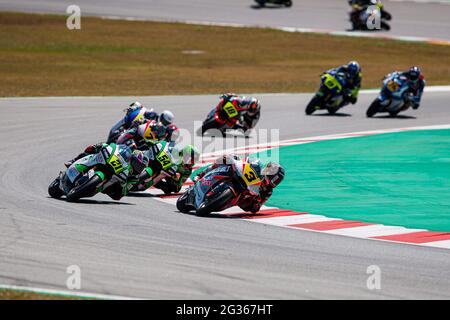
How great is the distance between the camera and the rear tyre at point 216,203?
14.1m

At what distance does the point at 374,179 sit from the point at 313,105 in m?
10.2

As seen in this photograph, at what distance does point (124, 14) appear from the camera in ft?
177

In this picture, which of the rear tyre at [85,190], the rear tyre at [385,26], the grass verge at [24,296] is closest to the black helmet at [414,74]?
the rear tyre at [85,190]

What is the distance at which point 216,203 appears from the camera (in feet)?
46.5

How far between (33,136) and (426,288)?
46.9 feet

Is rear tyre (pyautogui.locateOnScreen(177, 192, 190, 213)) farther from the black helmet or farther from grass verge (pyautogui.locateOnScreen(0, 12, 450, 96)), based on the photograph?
grass verge (pyautogui.locateOnScreen(0, 12, 450, 96))

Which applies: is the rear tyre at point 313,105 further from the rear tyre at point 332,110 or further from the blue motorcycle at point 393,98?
the blue motorcycle at point 393,98

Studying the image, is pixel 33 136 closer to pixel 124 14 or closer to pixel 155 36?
pixel 155 36

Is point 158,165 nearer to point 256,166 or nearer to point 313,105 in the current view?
point 256,166

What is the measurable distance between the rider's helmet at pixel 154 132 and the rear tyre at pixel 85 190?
89.9 inches

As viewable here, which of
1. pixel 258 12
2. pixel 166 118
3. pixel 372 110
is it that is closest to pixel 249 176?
pixel 166 118

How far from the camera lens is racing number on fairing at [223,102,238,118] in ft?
79.1

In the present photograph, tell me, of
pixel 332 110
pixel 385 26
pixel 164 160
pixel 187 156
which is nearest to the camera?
pixel 164 160

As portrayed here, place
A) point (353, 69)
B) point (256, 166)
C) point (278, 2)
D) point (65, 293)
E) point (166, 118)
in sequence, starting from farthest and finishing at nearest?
point (278, 2)
point (353, 69)
point (166, 118)
point (256, 166)
point (65, 293)
